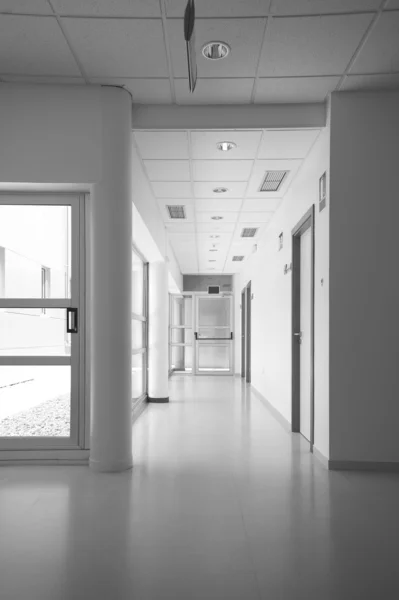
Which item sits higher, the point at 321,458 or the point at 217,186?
the point at 217,186

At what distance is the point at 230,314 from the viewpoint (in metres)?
16.4

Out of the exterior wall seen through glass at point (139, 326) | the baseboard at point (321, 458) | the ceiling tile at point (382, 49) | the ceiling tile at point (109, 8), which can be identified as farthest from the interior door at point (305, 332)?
the ceiling tile at point (109, 8)

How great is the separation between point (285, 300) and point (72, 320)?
329cm

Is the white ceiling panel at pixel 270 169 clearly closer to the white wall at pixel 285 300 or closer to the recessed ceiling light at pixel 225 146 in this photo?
the white wall at pixel 285 300

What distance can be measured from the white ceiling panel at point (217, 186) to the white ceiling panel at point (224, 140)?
0.89 metres

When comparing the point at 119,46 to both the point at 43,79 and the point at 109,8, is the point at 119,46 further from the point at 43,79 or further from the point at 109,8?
the point at 43,79

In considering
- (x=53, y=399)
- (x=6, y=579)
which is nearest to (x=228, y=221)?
(x=53, y=399)

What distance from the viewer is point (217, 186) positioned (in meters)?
6.76

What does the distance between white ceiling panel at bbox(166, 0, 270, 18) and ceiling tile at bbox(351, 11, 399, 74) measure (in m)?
0.82

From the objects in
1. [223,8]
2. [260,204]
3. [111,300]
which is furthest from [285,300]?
[223,8]

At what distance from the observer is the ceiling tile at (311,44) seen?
3571 millimetres

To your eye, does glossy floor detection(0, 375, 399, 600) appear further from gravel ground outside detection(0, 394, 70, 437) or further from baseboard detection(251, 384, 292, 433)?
baseboard detection(251, 384, 292, 433)

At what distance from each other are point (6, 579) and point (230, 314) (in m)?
14.1

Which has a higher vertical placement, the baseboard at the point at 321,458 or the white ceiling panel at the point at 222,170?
the white ceiling panel at the point at 222,170
